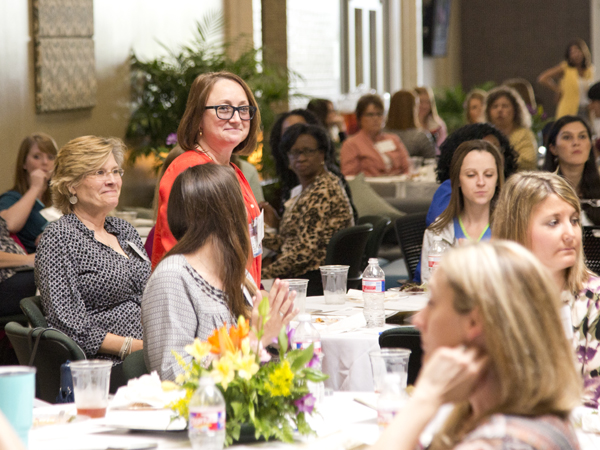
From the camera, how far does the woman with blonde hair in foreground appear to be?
3.58ft

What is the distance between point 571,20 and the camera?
16.6m

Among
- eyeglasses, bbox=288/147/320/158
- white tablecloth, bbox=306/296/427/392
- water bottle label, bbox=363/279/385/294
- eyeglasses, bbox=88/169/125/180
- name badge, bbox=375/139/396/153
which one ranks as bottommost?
white tablecloth, bbox=306/296/427/392

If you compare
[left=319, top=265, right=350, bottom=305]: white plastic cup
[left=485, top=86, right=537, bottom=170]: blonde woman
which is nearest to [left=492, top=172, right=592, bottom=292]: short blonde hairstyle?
[left=319, top=265, right=350, bottom=305]: white plastic cup

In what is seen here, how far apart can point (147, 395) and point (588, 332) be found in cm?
131

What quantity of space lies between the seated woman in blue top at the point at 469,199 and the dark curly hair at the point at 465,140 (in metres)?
0.63

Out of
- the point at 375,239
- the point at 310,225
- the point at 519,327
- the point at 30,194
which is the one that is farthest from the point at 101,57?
the point at 519,327

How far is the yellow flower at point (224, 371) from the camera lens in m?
1.62

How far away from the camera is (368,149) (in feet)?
25.1

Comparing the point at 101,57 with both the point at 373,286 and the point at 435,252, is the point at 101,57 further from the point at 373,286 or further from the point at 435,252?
the point at 373,286

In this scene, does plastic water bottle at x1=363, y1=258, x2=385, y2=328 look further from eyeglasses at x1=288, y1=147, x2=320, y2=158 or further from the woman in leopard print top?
eyeglasses at x1=288, y1=147, x2=320, y2=158

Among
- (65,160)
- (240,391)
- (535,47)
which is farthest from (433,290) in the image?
(535,47)

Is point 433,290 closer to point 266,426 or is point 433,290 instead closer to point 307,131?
point 266,426

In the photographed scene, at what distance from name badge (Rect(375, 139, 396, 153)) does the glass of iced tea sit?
6009 millimetres

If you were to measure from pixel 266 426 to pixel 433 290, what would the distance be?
63 centimetres
